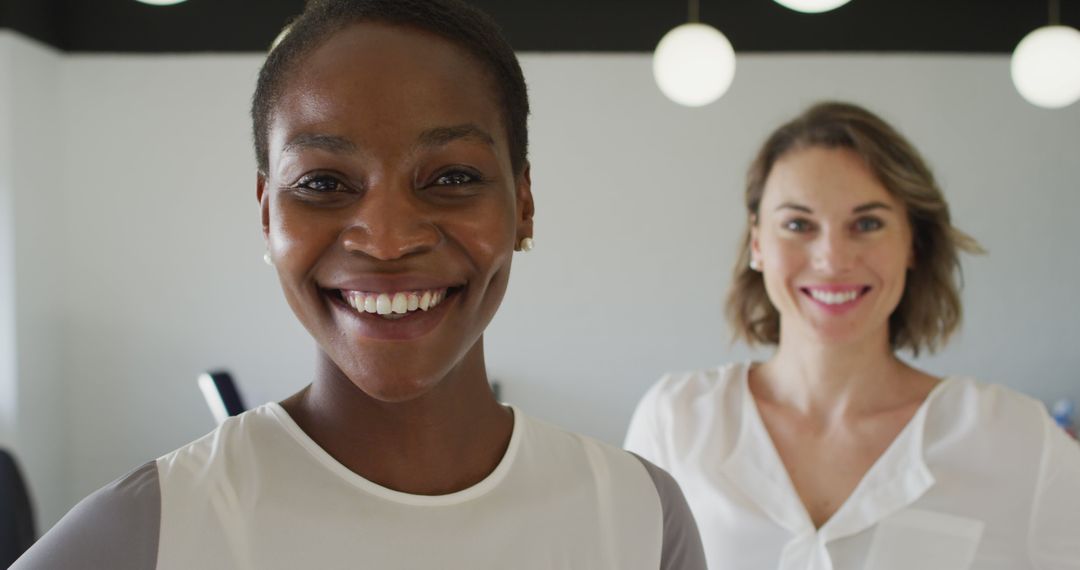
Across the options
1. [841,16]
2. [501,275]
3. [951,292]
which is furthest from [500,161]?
[841,16]

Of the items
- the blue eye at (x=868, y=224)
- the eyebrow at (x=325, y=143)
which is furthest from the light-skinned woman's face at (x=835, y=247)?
the eyebrow at (x=325, y=143)

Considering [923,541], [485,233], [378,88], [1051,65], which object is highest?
[1051,65]

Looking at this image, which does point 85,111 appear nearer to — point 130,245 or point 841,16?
point 130,245

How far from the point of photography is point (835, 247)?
6.21 ft

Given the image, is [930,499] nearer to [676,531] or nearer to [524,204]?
[676,531]

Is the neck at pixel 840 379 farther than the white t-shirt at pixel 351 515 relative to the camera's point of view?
Yes

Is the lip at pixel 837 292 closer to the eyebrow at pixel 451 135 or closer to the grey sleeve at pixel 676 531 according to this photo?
the grey sleeve at pixel 676 531

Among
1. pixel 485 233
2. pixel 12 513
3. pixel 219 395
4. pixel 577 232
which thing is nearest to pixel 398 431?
pixel 485 233

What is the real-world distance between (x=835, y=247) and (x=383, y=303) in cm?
128

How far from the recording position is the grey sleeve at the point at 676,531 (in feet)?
3.42

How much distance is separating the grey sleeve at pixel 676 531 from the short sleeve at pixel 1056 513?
0.95 metres

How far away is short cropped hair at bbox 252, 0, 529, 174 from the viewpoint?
88 cm

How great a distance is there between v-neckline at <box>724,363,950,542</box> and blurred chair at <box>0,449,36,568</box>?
1799mm

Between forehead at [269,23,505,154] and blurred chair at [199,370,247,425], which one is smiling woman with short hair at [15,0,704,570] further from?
blurred chair at [199,370,247,425]
